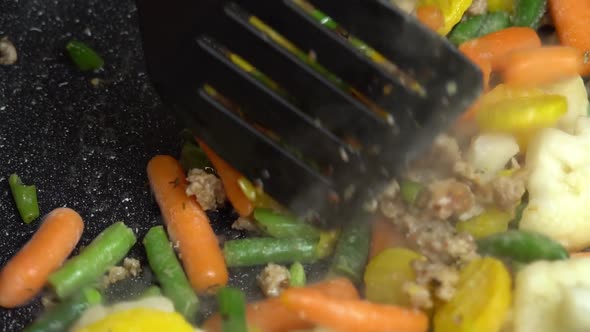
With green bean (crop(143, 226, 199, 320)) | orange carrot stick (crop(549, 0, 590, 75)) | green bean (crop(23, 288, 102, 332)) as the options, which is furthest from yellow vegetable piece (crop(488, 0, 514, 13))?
green bean (crop(23, 288, 102, 332))

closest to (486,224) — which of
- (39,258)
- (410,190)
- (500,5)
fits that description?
(410,190)

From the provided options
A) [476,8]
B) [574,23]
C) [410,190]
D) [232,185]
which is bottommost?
[232,185]

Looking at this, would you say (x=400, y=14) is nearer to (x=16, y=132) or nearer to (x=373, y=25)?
(x=373, y=25)

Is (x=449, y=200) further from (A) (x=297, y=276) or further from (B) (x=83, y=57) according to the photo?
(B) (x=83, y=57)

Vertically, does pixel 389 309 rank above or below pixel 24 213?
above

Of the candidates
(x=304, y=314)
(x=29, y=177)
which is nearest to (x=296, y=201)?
(x=304, y=314)
